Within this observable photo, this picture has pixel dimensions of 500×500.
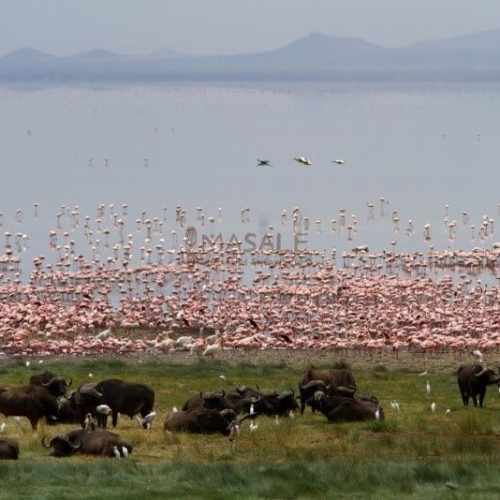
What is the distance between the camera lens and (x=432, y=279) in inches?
1751

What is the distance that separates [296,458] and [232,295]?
21.6 metres

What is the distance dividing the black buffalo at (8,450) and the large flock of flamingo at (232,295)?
13253mm

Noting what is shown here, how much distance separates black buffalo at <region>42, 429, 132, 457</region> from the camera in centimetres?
2023

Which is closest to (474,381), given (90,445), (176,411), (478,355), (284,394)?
(284,394)

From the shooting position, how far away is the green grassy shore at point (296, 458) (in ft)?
58.3

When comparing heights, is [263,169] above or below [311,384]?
below

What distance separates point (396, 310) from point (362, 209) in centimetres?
2617

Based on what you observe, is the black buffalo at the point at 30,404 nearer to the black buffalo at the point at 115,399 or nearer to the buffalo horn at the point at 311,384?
the black buffalo at the point at 115,399

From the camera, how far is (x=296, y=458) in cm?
2008

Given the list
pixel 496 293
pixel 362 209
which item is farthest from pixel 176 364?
pixel 362 209

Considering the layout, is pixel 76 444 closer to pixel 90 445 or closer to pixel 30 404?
pixel 90 445

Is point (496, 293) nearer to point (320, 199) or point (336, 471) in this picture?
point (336, 471)

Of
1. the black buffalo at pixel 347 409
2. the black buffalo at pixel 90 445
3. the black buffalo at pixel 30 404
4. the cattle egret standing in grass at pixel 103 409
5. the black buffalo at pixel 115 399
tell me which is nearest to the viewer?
the black buffalo at pixel 90 445

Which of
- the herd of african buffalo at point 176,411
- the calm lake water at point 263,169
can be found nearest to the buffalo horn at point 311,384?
the herd of african buffalo at point 176,411
